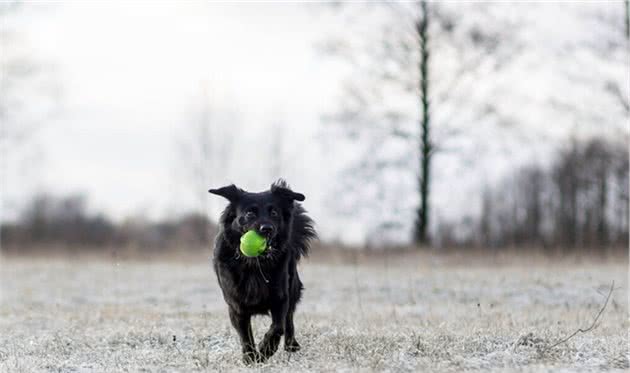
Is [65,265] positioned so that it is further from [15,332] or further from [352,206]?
[15,332]

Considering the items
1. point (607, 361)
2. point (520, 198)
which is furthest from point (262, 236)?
point (520, 198)

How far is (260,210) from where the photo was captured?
7520mm

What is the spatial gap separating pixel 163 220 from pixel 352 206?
1350cm

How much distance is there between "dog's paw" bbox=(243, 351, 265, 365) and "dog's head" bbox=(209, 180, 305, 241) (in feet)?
3.72

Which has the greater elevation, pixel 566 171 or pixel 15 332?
pixel 566 171

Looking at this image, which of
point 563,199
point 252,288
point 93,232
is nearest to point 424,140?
point 93,232

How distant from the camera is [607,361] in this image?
7.56 metres

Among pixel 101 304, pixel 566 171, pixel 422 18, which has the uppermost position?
pixel 422 18

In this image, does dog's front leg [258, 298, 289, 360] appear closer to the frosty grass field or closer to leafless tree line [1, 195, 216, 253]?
the frosty grass field

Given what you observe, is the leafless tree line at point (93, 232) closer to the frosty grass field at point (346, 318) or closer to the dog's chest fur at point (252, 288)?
the frosty grass field at point (346, 318)

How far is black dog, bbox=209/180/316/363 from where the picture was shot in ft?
24.9

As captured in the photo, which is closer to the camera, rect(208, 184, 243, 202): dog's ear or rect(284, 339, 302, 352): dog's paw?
rect(208, 184, 243, 202): dog's ear

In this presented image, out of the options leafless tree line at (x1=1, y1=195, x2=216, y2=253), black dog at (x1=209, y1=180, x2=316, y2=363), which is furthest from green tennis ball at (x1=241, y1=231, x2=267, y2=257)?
leafless tree line at (x1=1, y1=195, x2=216, y2=253)

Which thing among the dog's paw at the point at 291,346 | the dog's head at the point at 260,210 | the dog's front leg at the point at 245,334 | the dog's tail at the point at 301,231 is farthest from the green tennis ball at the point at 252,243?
the dog's paw at the point at 291,346
